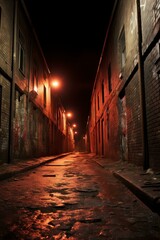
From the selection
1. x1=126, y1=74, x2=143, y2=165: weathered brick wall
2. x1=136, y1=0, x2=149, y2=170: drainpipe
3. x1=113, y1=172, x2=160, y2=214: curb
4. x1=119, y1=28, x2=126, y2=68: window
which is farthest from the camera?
x1=119, y1=28, x2=126, y2=68: window

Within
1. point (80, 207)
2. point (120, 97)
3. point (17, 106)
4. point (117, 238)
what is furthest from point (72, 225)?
point (17, 106)

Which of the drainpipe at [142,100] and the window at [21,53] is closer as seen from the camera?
the drainpipe at [142,100]

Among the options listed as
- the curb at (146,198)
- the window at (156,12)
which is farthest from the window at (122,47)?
the curb at (146,198)

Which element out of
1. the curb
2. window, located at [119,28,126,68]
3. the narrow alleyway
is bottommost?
the narrow alleyway

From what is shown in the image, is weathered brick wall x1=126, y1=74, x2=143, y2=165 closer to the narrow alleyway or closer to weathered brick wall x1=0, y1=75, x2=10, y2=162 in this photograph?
the narrow alleyway

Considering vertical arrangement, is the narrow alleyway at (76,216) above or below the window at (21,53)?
below

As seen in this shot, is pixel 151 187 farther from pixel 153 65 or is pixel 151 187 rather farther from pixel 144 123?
pixel 153 65

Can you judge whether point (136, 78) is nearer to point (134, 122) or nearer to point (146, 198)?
point (134, 122)

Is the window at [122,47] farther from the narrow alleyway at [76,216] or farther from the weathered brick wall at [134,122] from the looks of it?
the narrow alleyway at [76,216]

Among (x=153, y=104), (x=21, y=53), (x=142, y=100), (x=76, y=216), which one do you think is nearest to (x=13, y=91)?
(x=21, y=53)

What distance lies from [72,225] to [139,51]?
5.47 metres

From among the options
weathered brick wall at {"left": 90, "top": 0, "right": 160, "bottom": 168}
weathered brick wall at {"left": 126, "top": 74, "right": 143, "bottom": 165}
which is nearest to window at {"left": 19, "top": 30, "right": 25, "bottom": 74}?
weathered brick wall at {"left": 90, "top": 0, "right": 160, "bottom": 168}

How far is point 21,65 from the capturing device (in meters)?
11.8

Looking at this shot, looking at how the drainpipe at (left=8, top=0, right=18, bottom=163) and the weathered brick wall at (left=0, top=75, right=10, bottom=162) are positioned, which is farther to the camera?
the drainpipe at (left=8, top=0, right=18, bottom=163)
